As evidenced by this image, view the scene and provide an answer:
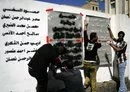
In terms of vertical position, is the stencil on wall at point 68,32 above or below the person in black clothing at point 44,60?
above

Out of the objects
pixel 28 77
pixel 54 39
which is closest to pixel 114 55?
pixel 54 39

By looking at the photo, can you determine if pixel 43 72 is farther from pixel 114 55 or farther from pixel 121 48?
pixel 114 55

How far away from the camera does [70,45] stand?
10.1 m

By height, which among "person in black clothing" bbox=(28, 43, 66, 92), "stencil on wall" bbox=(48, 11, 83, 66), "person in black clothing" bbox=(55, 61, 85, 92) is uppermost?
"stencil on wall" bbox=(48, 11, 83, 66)

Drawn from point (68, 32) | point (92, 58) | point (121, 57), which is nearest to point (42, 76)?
point (92, 58)

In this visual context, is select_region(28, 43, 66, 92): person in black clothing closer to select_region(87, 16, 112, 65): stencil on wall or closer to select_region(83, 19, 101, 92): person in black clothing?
select_region(83, 19, 101, 92): person in black clothing

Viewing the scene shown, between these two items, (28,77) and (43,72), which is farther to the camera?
(28,77)

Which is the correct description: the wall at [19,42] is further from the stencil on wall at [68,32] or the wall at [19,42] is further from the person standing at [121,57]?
the person standing at [121,57]

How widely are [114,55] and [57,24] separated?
10.5 ft

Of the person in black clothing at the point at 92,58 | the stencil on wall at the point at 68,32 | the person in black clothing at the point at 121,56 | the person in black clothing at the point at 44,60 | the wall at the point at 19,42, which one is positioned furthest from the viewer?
the person in black clothing at the point at 121,56

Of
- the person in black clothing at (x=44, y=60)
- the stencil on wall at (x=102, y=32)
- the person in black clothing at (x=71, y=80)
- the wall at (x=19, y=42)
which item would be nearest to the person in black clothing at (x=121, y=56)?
the stencil on wall at (x=102, y=32)

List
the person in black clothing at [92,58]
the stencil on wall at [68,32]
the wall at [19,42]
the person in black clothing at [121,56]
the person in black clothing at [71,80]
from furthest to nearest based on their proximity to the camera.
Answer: the person in black clothing at [121,56], the person in black clothing at [92,58], the stencil on wall at [68,32], the wall at [19,42], the person in black clothing at [71,80]

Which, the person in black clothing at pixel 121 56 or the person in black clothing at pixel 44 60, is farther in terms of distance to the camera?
the person in black clothing at pixel 121 56

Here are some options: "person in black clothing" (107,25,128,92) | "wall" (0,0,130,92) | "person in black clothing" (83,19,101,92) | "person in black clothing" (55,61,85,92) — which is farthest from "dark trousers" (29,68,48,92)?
"person in black clothing" (107,25,128,92)
